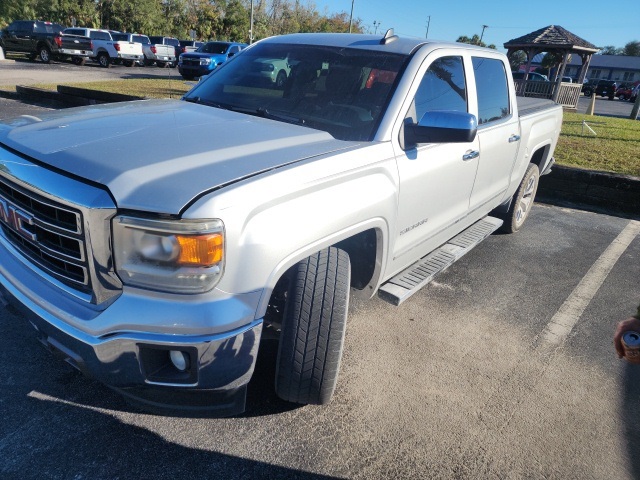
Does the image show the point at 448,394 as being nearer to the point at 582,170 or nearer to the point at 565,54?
the point at 582,170

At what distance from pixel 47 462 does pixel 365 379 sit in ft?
5.50

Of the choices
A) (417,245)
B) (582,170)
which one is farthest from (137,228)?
(582,170)

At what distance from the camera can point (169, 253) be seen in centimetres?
184

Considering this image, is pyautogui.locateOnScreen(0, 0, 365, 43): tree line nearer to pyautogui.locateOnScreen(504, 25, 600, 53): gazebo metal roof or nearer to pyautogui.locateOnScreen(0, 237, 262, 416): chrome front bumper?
pyautogui.locateOnScreen(504, 25, 600, 53): gazebo metal roof

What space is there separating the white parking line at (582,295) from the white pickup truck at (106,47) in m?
29.7

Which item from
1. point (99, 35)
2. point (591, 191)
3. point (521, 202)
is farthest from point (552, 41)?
point (99, 35)

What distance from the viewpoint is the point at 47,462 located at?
7.02ft

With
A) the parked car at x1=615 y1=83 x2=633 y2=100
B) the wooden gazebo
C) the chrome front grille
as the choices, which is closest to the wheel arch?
the chrome front grille

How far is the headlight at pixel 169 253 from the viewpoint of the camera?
1799 mm

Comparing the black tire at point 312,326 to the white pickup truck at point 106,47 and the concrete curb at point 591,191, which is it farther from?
the white pickup truck at point 106,47

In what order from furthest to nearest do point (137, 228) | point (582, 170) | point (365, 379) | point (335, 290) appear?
1. point (582, 170)
2. point (365, 379)
3. point (335, 290)
4. point (137, 228)

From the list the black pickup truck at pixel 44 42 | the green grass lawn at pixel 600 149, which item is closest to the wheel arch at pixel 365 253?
the green grass lawn at pixel 600 149

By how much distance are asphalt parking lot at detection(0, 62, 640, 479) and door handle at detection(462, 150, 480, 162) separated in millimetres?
1180

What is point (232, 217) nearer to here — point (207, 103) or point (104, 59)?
point (207, 103)
